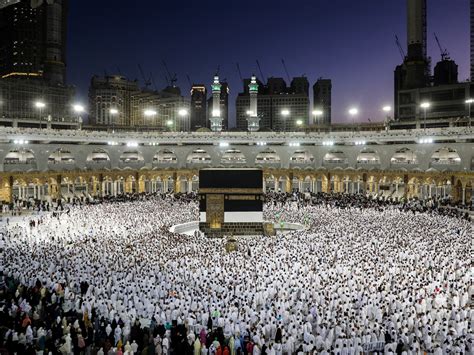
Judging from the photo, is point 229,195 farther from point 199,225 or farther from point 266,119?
point 266,119

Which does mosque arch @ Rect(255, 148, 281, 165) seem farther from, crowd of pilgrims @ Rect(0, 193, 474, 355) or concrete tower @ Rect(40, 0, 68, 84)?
concrete tower @ Rect(40, 0, 68, 84)

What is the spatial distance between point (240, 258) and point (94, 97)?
93.2 m

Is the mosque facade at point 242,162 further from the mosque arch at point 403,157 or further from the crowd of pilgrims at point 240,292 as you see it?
the crowd of pilgrims at point 240,292

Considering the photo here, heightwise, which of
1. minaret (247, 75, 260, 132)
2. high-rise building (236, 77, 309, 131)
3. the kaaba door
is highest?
high-rise building (236, 77, 309, 131)

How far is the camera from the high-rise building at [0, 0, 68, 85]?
79.6 meters

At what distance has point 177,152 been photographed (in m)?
44.5

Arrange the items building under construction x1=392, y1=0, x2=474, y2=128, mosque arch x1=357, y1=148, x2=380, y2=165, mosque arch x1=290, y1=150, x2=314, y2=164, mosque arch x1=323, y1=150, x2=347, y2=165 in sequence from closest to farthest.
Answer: mosque arch x1=357, y1=148, x2=380, y2=165
mosque arch x1=323, y1=150, x2=347, y2=165
mosque arch x1=290, y1=150, x2=314, y2=164
building under construction x1=392, y1=0, x2=474, y2=128

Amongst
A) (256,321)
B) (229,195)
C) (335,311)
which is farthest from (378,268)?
(229,195)

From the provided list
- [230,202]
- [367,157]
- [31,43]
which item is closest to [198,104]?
[31,43]

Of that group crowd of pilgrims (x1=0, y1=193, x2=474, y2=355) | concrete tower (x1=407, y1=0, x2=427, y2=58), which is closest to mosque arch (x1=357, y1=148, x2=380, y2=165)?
crowd of pilgrims (x1=0, y1=193, x2=474, y2=355)

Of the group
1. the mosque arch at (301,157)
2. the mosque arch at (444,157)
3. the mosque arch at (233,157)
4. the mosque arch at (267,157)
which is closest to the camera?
the mosque arch at (444,157)

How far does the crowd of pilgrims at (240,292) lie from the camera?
952 centimetres

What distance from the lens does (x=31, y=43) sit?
83.9 m

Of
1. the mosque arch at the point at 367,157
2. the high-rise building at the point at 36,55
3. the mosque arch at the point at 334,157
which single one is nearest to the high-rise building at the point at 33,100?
the high-rise building at the point at 36,55
